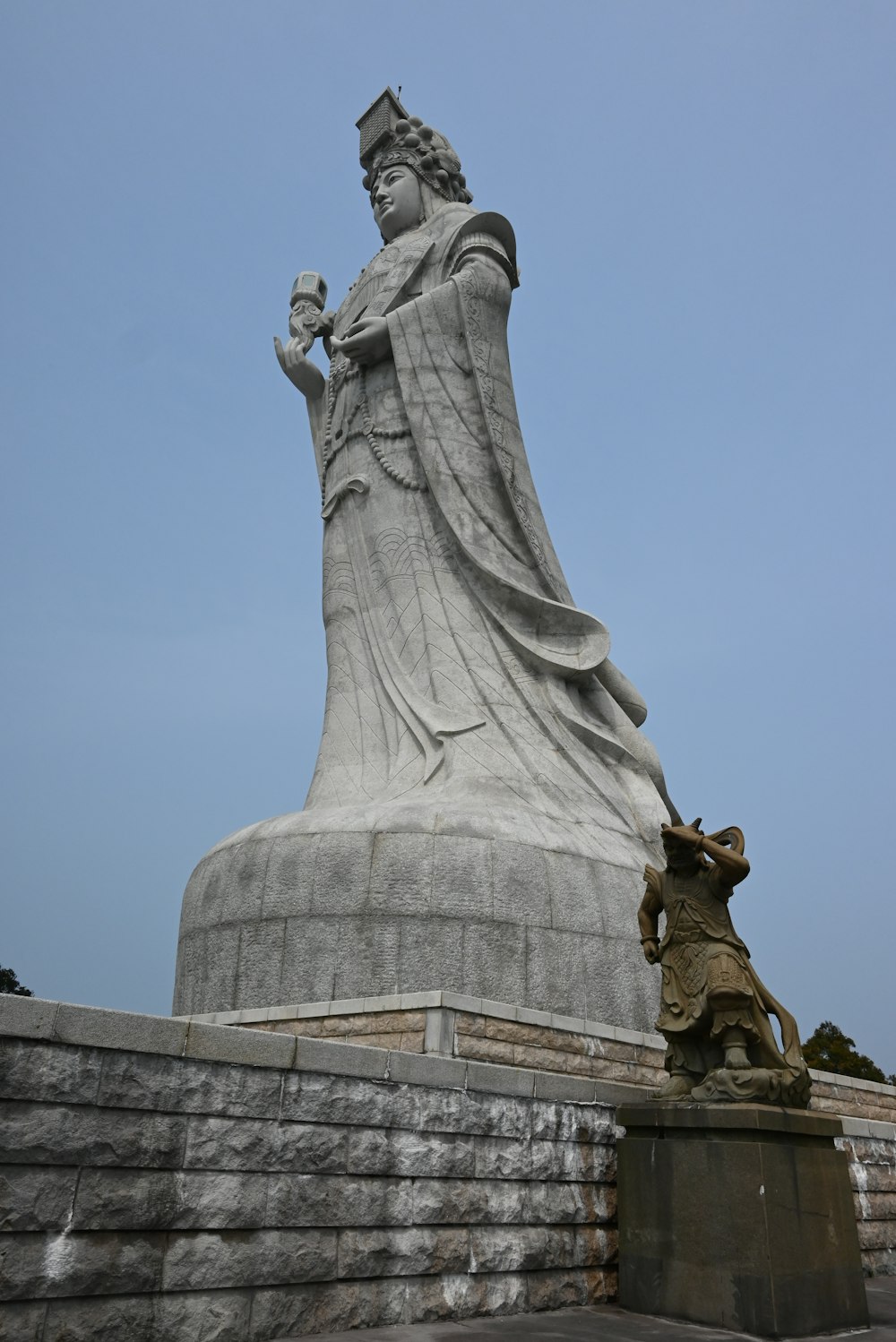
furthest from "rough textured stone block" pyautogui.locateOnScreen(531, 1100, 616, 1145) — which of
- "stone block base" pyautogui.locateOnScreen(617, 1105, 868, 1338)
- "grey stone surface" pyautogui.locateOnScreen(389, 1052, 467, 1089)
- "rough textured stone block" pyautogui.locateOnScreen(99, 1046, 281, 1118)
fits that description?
"rough textured stone block" pyautogui.locateOnScreen(99, 1046, 281, 1118)

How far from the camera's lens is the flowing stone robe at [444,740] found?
642cm

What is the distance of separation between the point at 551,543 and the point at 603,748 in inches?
72.1

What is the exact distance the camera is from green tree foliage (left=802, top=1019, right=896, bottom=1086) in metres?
19.5

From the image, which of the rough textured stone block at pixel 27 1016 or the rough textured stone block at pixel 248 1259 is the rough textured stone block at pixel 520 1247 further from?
the rough textured stone block at pixel 27 1016

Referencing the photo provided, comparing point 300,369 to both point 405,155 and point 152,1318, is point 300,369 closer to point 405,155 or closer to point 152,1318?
point 405,155

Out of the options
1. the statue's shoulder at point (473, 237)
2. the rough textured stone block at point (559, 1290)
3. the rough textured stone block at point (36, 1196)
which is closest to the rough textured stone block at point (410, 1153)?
the rough textured stone block at point (559, 1290)

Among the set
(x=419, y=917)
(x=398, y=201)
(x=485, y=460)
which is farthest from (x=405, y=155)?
(x=419, y=917)

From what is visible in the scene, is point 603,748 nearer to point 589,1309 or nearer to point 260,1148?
point 589,1309

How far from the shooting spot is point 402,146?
9.89 meters

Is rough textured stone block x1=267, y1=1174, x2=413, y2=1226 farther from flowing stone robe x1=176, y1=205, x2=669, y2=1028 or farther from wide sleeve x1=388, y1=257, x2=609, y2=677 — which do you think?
wide sleeve x1=388, y1=257, x2=609, y2=677

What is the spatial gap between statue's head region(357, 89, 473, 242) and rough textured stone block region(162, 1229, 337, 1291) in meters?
8.29

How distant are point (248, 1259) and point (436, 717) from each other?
433 cm

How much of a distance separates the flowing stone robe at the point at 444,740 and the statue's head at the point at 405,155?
440 mm

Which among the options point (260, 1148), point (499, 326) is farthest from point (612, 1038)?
point (499, 326)
